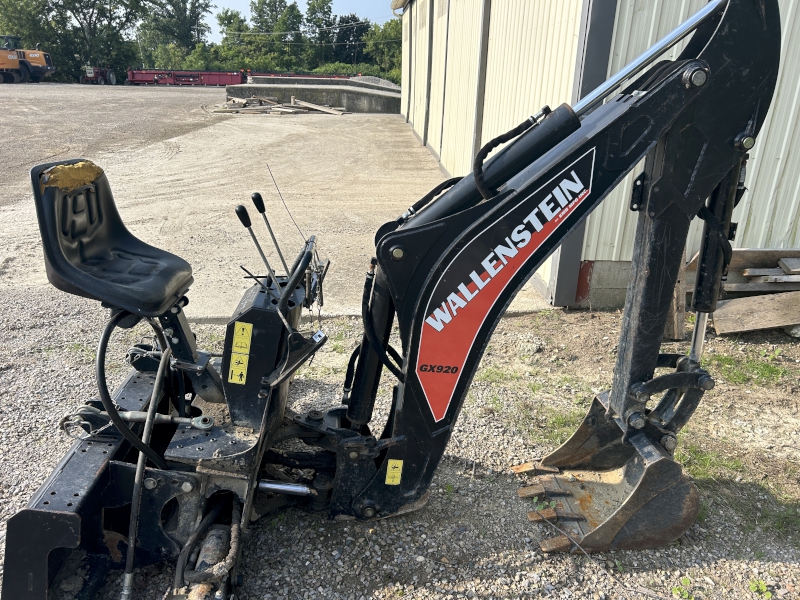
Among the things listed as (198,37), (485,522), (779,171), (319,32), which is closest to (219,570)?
(485,522)

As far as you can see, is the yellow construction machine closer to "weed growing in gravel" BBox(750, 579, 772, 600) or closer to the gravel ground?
the gravel ground

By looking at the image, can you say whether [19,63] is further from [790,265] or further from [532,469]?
[532,469]

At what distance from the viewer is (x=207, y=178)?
11266mm

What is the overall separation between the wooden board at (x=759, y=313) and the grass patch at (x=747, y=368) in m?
0.27

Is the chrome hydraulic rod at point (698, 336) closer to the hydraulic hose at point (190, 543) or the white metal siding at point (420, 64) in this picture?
the hydraulic hose at point (190, 543)

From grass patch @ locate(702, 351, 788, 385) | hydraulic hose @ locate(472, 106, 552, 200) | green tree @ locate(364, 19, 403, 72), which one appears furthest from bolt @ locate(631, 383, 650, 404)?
green tree @ locate(364, 19, 403, 72)

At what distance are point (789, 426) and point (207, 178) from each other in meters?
10.2

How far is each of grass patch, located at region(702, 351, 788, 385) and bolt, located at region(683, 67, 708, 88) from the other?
302 centimetres

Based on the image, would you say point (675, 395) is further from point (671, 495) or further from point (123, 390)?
point (123, 390)

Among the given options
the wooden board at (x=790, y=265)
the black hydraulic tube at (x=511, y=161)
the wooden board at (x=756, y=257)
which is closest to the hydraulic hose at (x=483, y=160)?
the black hydraulic tube at (x=511, y=161)

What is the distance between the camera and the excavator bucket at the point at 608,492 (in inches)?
100

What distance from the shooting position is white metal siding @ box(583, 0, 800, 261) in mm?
4664

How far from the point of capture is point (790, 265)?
5145 millimetres

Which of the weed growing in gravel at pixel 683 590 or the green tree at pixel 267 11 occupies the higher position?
the green tree at pixel 267 11
